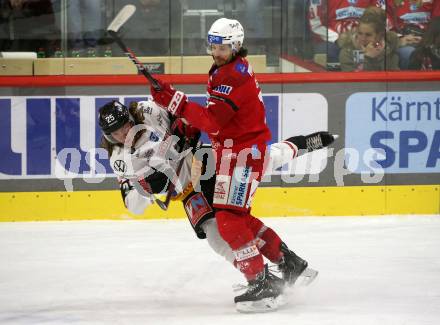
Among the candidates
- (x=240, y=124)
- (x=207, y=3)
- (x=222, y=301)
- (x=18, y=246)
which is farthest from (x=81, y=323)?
(x=207, y=3)

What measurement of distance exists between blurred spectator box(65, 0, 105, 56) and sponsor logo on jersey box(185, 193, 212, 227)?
111 inches

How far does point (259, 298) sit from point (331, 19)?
3.30 metres

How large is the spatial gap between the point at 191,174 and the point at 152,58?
2690mm

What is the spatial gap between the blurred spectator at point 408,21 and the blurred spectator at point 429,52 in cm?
4

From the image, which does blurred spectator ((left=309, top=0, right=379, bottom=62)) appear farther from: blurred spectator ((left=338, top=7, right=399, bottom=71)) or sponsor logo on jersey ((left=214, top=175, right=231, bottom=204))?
sponsor logo on jersey ((left=214, top=175, right=231, bottom=204))

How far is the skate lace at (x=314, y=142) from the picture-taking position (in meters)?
4.45

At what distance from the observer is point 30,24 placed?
6.83 m

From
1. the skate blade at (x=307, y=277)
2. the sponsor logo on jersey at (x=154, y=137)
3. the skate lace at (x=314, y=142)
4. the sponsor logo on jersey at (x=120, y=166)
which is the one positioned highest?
the sponsor logo on jersey at (x=154, y=137)

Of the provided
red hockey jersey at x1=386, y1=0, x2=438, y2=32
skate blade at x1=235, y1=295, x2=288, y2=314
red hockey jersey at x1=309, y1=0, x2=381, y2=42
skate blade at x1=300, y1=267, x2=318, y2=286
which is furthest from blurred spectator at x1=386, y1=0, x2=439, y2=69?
skate blade at x1=235, y1=295, x2=288, y2=314

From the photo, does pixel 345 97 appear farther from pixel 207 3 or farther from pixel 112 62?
pixel 112 62

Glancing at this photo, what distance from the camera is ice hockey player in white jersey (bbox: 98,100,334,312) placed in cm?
417

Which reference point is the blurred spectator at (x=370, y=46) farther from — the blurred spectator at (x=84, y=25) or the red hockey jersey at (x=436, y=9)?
the blurred spectator at (x=84, y=25)

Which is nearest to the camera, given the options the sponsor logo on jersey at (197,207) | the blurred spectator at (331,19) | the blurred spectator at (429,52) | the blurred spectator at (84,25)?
the sponsor logo on jersey at (197,207)

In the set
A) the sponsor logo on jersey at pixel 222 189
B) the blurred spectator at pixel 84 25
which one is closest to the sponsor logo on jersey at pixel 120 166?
the sponsor logo on jersey at pixel 222 189
